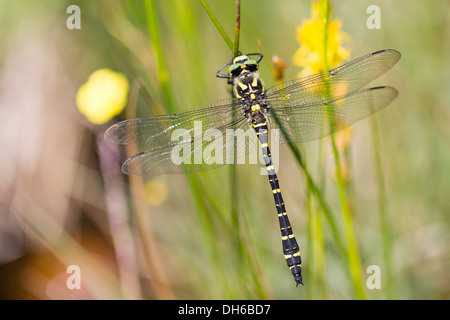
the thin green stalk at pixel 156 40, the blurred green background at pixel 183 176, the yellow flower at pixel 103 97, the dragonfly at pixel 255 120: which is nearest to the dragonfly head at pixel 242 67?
the dragonfly at pixel 255 120

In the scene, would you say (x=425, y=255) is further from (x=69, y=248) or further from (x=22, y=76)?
(x=22, y=76)

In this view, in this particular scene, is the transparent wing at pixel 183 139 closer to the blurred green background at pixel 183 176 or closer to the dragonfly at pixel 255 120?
the dragonfly at pixel 255 120

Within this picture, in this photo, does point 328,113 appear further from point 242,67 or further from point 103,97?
point 103,97

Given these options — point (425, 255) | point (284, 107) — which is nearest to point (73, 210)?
point (284, 107)

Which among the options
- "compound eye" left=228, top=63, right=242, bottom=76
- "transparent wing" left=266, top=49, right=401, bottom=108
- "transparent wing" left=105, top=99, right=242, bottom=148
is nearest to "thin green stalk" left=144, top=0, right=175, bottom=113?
"transparent wing" left=105, top=99, right=242, bottom=148

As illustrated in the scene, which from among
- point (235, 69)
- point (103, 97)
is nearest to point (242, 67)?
point (235, 69)
